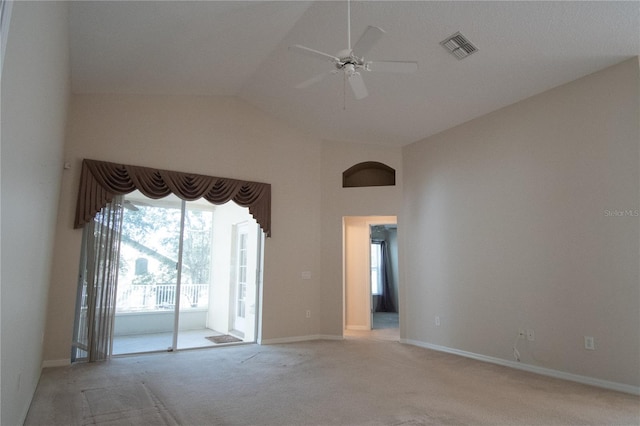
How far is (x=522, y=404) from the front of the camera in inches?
126

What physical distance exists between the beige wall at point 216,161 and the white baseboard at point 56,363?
29 mm

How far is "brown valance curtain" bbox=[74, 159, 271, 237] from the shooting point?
4.55m

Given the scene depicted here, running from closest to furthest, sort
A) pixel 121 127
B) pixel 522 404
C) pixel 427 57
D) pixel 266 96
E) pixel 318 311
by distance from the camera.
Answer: pixel 522 404
pixel 427 57
pixel 121 127
pixel 266 96
pixel 318 311

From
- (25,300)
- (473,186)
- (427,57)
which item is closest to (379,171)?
(473,186)

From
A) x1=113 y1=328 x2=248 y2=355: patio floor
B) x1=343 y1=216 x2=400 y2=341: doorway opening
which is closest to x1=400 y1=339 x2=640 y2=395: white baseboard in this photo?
x1=343 y1=216 x2=400 y2=341: doorway opening

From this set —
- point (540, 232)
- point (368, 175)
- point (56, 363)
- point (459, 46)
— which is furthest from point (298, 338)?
point (459, 46)

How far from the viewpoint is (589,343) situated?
3855mm

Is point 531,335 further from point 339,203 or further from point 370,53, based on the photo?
point 370,53

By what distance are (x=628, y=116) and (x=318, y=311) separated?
185 inches

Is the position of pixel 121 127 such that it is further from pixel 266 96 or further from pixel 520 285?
pixel 520 285

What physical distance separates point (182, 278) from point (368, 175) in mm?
3453

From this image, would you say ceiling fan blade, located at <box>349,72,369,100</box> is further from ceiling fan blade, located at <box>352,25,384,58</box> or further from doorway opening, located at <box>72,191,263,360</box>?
doorway opening, located at <box>72,191,263,360</box>

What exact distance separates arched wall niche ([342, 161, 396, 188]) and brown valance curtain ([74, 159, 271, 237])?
1.49 m

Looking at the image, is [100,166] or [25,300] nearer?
[25,300]
